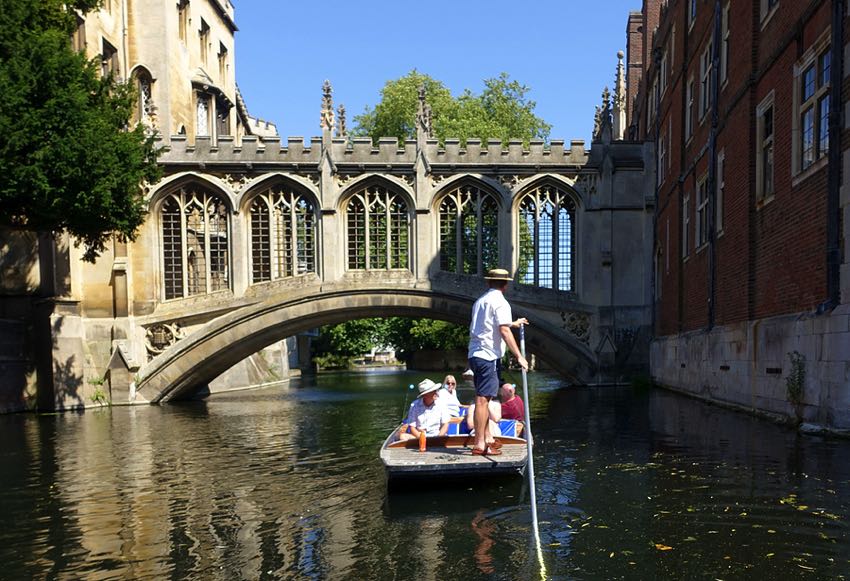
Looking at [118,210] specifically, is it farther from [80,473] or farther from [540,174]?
[540,174]

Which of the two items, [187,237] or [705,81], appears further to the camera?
[187,237]

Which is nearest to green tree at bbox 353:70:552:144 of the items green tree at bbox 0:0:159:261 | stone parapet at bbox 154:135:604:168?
stone parapet at bbox 154:135:604:168

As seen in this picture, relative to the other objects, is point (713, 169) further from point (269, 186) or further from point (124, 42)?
point (124, 42)

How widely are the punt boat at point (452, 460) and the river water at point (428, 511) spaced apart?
234 millimetres

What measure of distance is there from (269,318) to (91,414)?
576cm

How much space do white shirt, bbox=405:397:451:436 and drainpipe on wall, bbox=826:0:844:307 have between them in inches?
Answer: 219

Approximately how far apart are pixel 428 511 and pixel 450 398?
3367mm

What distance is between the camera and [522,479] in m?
8.31

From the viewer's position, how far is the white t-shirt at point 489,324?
7555 mm

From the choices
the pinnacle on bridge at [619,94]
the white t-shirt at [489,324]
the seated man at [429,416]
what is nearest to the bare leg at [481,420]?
the white t-shirt at [489,324]

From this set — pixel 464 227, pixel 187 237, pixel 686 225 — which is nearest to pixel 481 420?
pixel 686 225

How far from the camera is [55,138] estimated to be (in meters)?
15.5

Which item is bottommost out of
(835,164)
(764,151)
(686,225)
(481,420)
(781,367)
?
(481,420)

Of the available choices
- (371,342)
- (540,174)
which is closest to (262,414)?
(540,174)
